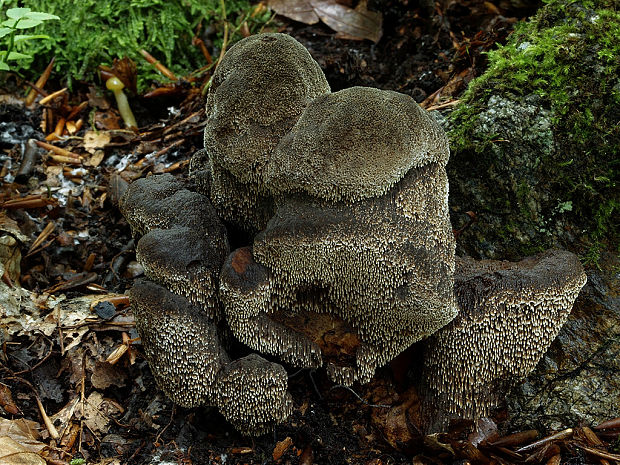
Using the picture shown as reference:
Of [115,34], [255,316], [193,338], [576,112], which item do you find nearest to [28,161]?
[115,34]

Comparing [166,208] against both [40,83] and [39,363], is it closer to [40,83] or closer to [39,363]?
[39,363]

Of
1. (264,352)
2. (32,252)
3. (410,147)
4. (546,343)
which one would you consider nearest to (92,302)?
(32,252)

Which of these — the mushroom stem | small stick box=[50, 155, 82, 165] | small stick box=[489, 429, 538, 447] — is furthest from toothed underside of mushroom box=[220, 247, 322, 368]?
the mushroom stem

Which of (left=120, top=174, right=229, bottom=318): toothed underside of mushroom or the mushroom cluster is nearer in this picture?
the mushroom cluster

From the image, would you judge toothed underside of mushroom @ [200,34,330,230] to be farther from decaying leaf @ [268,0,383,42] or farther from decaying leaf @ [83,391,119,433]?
decaying leaf @ [268,0,383,42]

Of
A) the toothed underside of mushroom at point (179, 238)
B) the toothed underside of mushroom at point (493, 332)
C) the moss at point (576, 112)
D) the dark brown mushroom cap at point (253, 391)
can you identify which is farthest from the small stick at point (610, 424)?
the toothed underside of mushroom at point (179, 238)

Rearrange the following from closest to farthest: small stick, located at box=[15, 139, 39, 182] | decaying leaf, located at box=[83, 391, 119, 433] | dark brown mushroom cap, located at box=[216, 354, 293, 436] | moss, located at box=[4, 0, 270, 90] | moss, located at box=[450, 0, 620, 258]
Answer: dark brown mushroom cap, located at box=[216, 354, 293, 436]
decaying leaf, located at box=[83, 391, 119, 433]
moss, located at box=[450, 0, 620, 258]
small stick, located at box=[15, 139, 39, 182]
moss, located at box=[4, 0, 270, 90]

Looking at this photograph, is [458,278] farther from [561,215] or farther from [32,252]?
[32,252]
